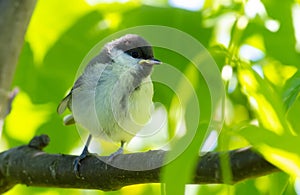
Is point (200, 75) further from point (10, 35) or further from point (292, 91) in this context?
point (10, 35)

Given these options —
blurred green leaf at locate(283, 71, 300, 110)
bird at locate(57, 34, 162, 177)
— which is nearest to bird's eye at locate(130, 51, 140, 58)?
bird at locate(57, 34, 162, 177)

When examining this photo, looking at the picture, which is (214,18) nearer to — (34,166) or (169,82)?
(169,82)

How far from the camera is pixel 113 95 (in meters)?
0.94

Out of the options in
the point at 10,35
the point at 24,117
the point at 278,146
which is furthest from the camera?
the point at 10,35

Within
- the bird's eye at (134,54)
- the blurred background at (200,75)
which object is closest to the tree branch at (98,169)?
the blurred background at (200,75)

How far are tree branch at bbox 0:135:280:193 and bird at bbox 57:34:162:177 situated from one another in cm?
10

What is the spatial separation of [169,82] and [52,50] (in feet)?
0.55

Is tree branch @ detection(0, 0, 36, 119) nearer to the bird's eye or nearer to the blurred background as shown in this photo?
the blurred background

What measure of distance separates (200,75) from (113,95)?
1.75 feet

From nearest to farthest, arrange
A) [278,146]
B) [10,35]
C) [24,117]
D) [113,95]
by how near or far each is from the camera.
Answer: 1. [278,146]
2. [24,117]
3. [10,35]
4. [113,95]

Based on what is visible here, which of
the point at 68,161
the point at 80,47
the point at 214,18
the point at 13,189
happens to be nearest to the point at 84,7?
the point at 80,47

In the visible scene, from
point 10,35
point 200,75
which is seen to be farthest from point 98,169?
point 200,75

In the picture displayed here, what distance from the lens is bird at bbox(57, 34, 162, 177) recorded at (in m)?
0.92

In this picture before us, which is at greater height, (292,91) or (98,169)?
(292,91)
